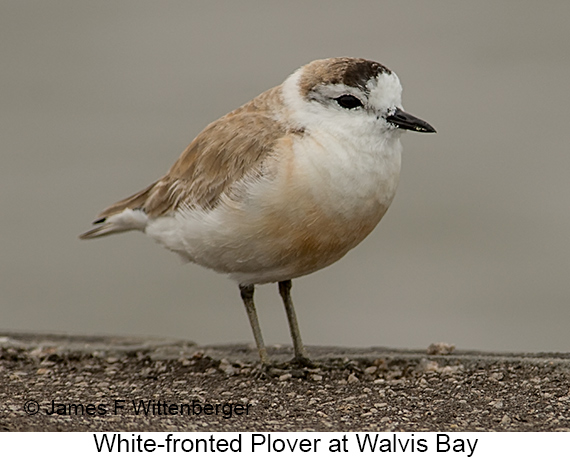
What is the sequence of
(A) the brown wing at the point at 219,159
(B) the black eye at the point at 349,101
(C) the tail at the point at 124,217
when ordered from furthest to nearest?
(C) the tail at the point at 124,217, (A) the brown wing at the point at 219,159, (B) the black eye at the point at 349,101

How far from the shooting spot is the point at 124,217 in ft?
23.5

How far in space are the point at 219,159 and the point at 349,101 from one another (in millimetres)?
938

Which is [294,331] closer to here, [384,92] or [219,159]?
[219,159]

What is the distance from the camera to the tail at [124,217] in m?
7.06

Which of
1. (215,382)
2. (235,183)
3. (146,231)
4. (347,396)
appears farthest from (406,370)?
(146,231)

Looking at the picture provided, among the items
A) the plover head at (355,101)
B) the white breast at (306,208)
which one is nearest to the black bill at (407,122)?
the plover head at (355,101)

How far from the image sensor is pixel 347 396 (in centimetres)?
580

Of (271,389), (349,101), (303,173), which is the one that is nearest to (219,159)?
(303,173)

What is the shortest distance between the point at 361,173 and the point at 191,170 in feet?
4.25

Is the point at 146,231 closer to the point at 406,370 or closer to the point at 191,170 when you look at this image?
the point at 191,170

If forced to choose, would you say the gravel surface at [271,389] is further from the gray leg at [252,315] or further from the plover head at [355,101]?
the plover head at [355,101]

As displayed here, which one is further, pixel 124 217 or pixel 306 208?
pixel 124 217

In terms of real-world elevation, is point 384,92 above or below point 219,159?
above

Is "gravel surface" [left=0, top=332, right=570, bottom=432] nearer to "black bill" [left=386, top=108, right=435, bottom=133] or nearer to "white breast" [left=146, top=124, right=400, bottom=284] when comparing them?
"white breast" [left=146, top=124, right=400, bottom=284]
